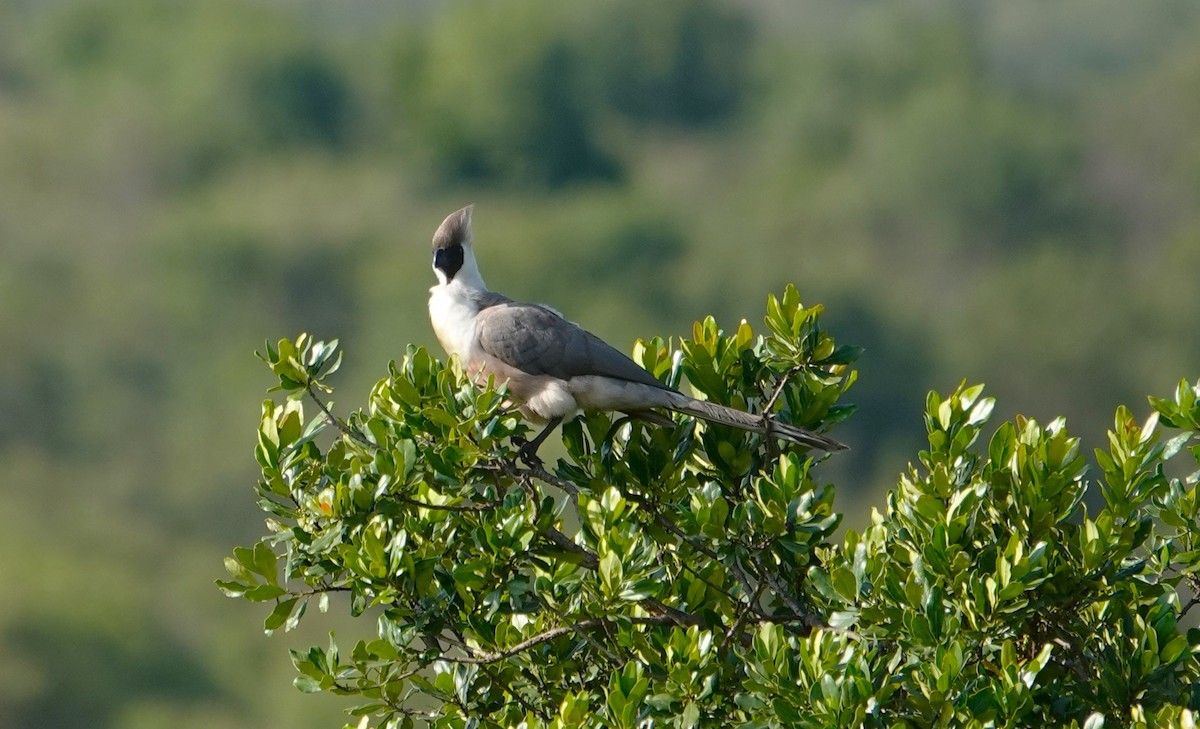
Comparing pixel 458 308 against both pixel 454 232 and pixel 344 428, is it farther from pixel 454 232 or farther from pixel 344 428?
pixel 344 428

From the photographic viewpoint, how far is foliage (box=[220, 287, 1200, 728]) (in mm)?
5598

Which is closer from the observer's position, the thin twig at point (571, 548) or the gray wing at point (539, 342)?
the thin twig at point (571, 548)

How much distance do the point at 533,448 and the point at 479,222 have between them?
75.6 metres

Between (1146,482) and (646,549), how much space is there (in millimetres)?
1591

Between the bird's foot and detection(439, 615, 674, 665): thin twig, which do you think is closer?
detection(439, 615, 674, 665): thin twig

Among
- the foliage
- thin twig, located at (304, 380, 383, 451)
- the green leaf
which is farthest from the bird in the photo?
the green leaf

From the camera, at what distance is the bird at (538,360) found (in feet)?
21.9

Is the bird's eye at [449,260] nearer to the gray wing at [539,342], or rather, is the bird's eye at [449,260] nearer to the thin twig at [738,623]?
the gray wing at [539,342]

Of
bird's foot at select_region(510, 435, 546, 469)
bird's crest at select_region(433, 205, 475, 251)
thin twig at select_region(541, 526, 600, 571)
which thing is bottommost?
thin twig at select_region(541, 526, 600, 571)

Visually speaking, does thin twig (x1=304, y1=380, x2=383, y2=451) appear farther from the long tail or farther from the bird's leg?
the long tail

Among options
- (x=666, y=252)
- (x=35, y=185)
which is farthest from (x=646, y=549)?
(x=35, y=185)

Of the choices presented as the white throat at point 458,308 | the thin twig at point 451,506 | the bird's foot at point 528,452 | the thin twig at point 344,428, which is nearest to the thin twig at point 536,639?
the thin twig at point 451,506

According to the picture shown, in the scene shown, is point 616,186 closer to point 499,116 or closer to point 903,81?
point 499,116

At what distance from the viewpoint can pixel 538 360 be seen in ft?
25.6
